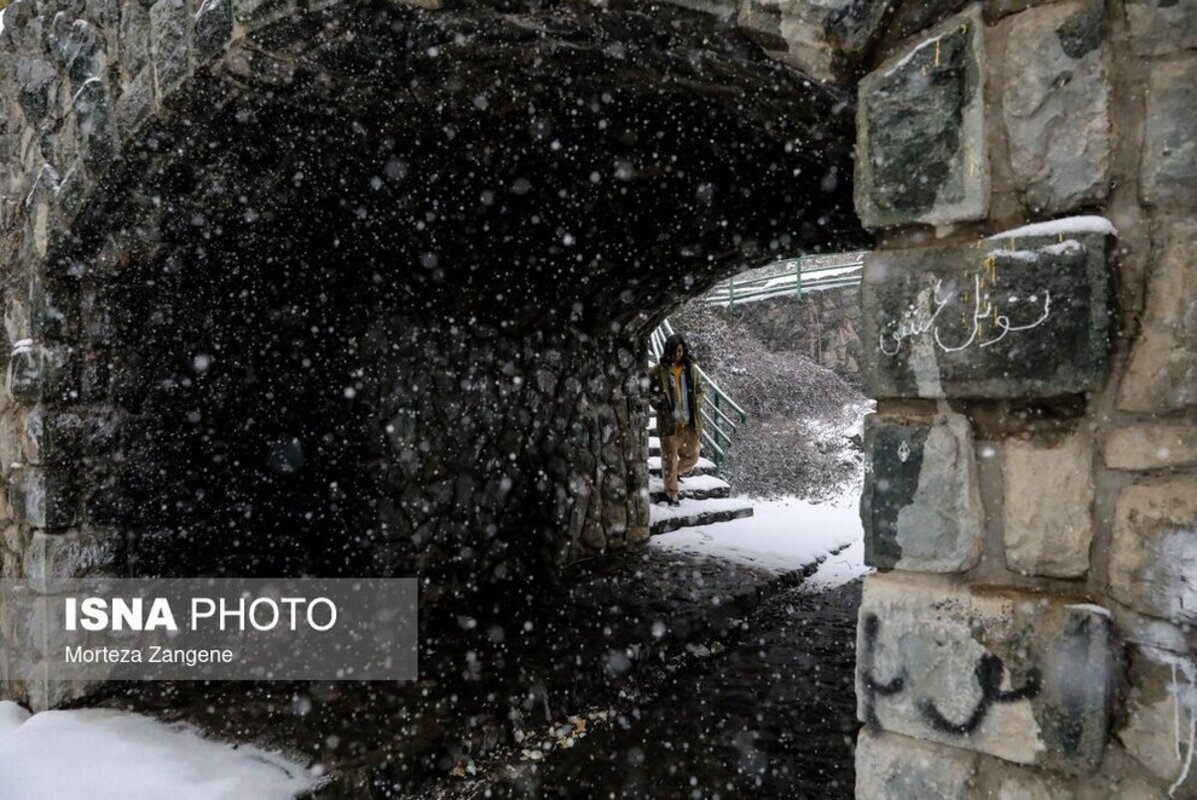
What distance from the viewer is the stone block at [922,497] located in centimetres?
146

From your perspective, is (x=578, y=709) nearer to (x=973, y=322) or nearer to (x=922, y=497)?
(x=922, y=497)

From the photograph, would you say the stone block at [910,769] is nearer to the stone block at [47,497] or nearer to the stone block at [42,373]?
the stone block at [47,497]

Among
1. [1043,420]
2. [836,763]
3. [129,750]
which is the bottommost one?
[836,763]

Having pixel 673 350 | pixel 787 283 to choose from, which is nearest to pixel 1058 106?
pixel 673 350

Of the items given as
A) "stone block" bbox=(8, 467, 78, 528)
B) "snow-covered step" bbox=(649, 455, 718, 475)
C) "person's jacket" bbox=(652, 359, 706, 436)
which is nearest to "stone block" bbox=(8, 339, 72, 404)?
"stone block" bbox=(8, 467, 78, 528)

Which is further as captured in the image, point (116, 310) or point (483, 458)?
point (483, 458)

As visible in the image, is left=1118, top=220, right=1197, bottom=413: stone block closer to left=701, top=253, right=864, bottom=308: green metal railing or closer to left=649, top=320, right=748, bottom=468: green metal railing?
left=649, top=320, right=748, bottom=468: green metal railing

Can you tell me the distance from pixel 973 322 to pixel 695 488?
726 centimetres

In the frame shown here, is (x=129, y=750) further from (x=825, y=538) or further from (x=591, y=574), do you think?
(x=825, y=538)

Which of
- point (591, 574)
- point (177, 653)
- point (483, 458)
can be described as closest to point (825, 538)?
point (591, 574)

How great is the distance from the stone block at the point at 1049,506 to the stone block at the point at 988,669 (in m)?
0.06

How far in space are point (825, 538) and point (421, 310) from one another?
16.4 ft

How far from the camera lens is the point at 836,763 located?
11.4 feet

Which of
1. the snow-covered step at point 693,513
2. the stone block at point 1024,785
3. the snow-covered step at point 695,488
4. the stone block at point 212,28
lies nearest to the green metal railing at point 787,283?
the snow-covered step at point 695,488
